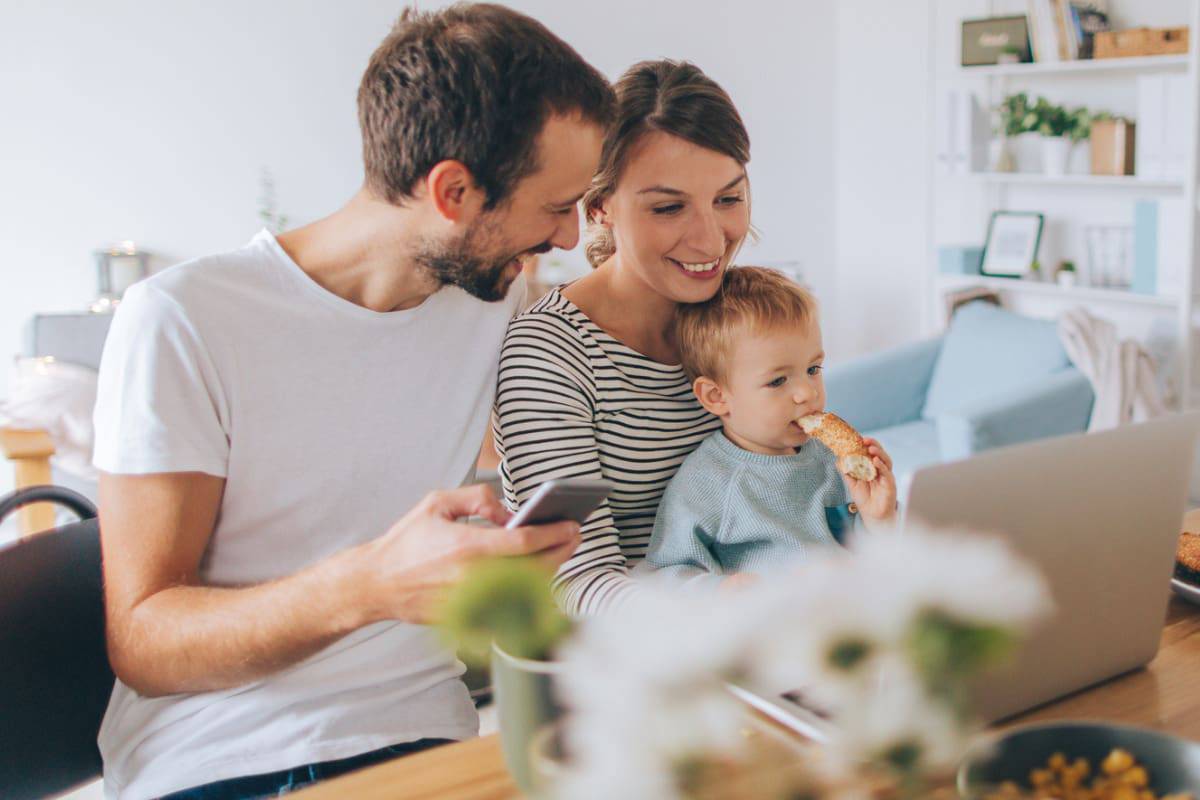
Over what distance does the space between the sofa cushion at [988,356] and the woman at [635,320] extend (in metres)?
2.44

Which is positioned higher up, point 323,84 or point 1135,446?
point 323,84

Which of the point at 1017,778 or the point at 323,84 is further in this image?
the point at 323,84

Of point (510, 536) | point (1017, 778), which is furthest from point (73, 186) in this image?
point (1017, 778)

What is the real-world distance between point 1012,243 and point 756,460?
367 cm

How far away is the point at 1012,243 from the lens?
4.74 meters

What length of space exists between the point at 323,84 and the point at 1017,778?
4.45m

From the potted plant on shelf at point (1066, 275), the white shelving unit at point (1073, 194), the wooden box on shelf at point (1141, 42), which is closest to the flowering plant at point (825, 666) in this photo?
the white shelving unit at point (1073, 194)

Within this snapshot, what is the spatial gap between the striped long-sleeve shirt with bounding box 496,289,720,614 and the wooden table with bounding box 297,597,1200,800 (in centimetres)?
37

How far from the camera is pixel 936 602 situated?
45 centimetres

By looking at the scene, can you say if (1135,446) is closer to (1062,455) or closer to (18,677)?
(1062,455)

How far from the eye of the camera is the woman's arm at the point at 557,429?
1.33 m

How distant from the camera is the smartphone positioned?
856 millimetres

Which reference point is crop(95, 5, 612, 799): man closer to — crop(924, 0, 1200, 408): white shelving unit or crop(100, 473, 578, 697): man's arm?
crop(100, 473, 578, 697): man's arm

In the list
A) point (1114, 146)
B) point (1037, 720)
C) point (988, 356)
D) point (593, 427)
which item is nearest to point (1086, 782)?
point (1037, 720)
